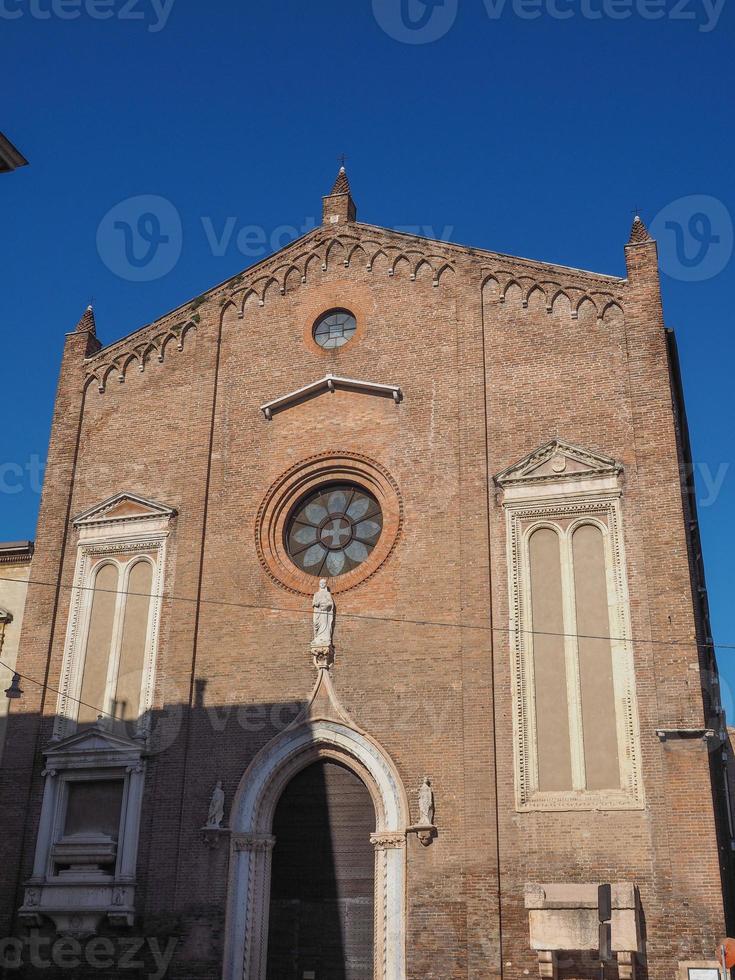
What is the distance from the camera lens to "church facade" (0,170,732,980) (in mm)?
16500

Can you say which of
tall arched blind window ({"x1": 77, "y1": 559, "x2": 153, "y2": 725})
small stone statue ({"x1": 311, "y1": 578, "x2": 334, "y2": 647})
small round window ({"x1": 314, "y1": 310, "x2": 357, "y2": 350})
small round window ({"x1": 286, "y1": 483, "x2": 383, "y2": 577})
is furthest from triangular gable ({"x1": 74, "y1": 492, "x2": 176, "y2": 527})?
small round window ({"x1": 314, "y1": 310, "x2": 357, "y2": 350})

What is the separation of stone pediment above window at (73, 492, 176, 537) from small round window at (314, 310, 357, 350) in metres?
4.47

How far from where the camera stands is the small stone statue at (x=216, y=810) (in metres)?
18.2

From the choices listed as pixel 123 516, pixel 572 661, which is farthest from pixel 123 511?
pixel 572 661

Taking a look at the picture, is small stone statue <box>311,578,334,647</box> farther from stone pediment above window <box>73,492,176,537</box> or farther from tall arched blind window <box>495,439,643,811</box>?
stone pediment above window <box>73,492,176,537</box>

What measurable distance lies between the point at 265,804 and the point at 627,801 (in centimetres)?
601

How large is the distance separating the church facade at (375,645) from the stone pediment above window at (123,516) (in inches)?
2.3

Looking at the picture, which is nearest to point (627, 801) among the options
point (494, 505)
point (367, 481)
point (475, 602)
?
point (475, 602)

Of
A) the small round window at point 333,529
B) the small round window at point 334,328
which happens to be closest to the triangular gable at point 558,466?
the small round window at point 333,529

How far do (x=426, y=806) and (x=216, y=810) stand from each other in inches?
143

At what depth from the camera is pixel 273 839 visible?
18.3 metres

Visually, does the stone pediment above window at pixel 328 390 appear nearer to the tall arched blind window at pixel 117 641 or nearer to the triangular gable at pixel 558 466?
the triangular gable at pixel 558 466

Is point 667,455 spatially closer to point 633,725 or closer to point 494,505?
point 494,505

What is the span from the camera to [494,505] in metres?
18.9
